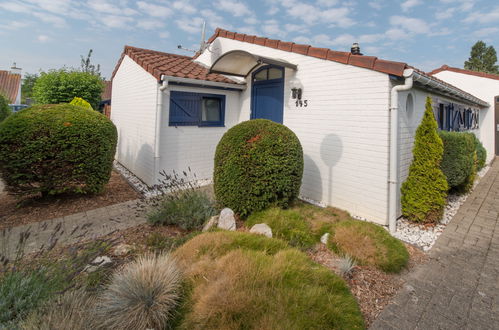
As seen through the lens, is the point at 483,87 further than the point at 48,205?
Yes

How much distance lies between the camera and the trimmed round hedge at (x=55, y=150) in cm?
511

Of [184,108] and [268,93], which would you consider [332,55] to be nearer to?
[268,93]

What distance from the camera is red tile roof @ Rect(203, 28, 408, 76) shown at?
4.74m

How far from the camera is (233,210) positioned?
492 centimetres

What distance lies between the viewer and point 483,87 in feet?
46.2

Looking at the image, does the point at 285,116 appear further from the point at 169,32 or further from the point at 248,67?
the point at 169,32

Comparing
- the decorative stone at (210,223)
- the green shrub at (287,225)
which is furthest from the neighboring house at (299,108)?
the decorative stone at (210,223)

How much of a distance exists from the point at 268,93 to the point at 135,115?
4.53 meters

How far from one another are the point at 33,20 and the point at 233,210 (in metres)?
7.58

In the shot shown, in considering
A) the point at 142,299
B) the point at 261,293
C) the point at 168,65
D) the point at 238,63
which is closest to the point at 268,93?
the point at 238,63

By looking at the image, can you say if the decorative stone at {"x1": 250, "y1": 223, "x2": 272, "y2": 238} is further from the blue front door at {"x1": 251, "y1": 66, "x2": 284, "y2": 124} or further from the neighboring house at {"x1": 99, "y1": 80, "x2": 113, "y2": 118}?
the neighboring house at {"x1": 99, "y1": 80, "x2": 113, "y2": 118}

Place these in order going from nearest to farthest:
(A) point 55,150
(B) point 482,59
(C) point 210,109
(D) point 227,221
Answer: (D) point 227,221 < (A) point 55,150 < (C) point 210,109 < (B) point 482,59

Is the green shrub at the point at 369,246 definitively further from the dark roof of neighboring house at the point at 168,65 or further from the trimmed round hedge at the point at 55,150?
the dark roof of neighboring house at the point at 168,65

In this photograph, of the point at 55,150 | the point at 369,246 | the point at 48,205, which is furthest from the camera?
the point at 48,205
